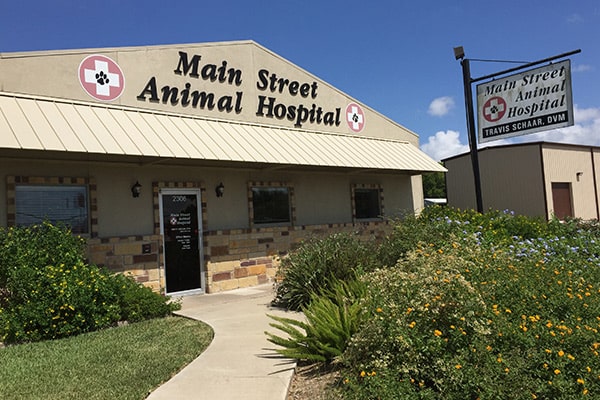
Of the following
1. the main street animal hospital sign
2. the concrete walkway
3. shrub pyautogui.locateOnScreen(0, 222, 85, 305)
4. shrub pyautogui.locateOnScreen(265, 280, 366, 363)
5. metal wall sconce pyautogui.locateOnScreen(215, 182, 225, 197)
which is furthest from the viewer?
the main street animal hospital sign

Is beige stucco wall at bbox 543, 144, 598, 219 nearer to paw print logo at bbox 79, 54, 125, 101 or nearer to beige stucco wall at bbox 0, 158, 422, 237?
beige stucco wall at bbox 0, 158, 422, 237

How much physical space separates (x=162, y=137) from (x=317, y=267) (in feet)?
12.9

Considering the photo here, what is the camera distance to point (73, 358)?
539 centimetres

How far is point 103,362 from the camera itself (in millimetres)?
5211

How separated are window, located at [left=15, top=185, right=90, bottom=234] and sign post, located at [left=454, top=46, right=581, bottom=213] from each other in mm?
9354

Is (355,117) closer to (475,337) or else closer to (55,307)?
(55,307)

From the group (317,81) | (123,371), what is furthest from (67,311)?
(317,81)

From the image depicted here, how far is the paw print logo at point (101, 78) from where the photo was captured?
8977mm

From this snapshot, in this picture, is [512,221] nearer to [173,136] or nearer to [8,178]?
[173,136]

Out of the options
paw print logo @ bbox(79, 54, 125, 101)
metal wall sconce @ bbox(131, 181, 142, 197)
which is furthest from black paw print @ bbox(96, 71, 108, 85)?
metal wall sconce @ bbox(131, 181, 142, 197)

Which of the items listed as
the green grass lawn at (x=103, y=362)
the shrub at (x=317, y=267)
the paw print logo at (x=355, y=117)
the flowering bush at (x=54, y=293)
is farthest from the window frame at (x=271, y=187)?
the green grass lawn at (x=103, y=362)

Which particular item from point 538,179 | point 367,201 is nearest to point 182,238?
point 367,201

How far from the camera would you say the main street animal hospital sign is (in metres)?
11.1

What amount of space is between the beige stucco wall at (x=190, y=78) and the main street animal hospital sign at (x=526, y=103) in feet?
11.4
